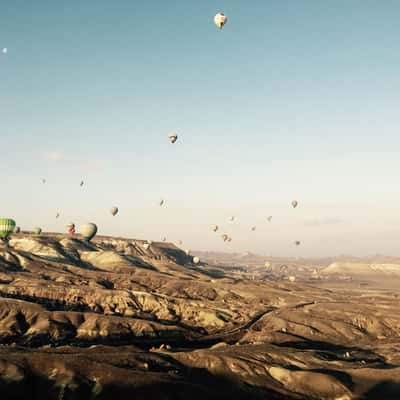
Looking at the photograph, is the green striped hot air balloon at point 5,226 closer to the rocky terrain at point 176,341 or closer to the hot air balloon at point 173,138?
the rocky terrain at point 176,341

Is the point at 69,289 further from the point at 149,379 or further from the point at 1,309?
the point at 149,379

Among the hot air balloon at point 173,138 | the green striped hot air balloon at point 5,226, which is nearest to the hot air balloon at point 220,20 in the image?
the hot air balloon at point 173,138

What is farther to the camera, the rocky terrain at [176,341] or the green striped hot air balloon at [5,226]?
the green striped hot air balloon at [5,226]

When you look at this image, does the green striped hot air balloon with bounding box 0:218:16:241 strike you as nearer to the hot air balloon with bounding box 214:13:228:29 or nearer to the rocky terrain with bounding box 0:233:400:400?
the rocky terrain with bounding box 0:233:400:400

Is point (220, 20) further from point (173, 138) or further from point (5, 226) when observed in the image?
point (5, 226)

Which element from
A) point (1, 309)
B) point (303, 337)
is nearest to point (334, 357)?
point (303, 337)

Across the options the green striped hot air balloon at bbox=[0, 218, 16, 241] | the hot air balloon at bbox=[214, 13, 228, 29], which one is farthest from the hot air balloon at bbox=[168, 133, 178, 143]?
the green striped hot air balloon at bbox=[0, 218, 16, 241]

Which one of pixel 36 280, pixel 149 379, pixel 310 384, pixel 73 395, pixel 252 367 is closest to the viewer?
pixel 73 395

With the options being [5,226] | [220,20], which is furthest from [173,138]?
[5,226]
